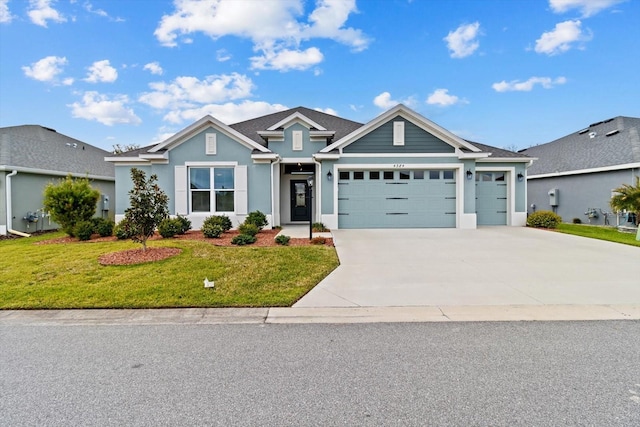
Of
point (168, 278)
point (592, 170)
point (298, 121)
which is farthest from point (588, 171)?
point (168, 278)

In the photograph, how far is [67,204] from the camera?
1209 centimetres

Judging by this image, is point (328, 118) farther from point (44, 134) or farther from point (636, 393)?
point (636, 393)

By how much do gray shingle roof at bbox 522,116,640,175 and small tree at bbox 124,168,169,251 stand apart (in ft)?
67.3

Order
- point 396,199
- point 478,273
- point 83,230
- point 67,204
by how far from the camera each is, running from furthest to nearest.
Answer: point 396,199, point 67,204, point 83,230, point 478,273

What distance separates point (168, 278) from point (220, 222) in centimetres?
579

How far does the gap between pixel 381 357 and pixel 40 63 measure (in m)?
22.1

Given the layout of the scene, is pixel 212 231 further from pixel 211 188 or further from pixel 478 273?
pixel 478 273

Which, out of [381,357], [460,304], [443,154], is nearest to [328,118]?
[443,154]

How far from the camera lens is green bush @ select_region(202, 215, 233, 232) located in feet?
38.6

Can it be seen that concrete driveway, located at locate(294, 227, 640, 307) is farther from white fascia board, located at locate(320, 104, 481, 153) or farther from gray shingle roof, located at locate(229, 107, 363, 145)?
gray shingle roof, located at locate(229, 107, 363, 145)

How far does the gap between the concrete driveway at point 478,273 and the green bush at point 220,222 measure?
4475mm

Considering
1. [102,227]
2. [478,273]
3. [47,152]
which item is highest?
[47,152]

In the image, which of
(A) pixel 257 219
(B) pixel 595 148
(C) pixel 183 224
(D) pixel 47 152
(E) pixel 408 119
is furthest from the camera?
(B) pixel 595 148

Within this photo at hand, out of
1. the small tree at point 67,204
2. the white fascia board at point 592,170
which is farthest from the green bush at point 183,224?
the white fascia board at point 592,170
